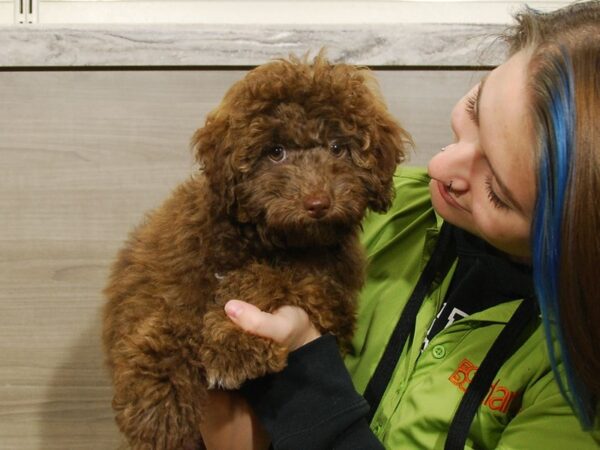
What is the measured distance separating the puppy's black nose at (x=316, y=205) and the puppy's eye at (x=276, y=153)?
0.13 m

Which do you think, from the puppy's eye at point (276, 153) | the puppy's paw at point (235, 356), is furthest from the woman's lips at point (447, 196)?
the puppy's paw at point (235, 356)

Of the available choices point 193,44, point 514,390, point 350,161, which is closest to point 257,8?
point 193,44

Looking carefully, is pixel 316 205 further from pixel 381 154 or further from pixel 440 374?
pixel 440 374

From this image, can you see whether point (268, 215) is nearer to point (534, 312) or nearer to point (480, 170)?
point (480, 170)

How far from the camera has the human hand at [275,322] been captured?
47.2 inches

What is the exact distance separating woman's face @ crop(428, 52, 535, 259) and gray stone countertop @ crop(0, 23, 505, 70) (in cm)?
56

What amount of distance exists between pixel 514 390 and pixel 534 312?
0.52 feet

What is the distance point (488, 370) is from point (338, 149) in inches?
20.7

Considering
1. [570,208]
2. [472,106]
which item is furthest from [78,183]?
[570,208]

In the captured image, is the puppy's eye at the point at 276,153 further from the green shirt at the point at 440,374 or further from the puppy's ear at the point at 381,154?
the green shirt at the point at 440,374

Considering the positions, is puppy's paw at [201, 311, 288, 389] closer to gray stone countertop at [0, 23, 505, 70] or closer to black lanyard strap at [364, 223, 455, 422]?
black lanyard strap at [364, 223, 455, 422]

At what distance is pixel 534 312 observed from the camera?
4.30 feet

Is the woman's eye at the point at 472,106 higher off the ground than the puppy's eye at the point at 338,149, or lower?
higher

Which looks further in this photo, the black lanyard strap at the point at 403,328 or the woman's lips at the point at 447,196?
the black lanyard strap at the point at 403,328
